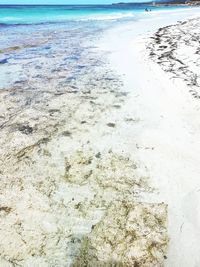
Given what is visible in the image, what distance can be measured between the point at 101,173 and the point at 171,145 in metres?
0.98

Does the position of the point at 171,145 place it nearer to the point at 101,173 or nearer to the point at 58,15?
the point at 101,173

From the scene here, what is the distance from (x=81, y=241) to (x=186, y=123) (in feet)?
7.70

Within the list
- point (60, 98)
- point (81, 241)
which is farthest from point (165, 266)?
point (60, 98)

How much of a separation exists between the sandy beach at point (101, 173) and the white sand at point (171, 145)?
10 mm

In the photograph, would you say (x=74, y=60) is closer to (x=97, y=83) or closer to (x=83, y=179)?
(x=97, y=83)

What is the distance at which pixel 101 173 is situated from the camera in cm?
311

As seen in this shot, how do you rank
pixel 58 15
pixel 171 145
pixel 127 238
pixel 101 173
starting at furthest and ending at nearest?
pixel 58 15 → pixel 171 145 → pixel 101 173 → pixel 127 238

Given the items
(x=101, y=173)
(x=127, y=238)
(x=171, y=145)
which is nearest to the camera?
(x=127, y=238)

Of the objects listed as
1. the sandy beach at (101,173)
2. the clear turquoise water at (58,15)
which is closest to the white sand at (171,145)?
the sandy beach at (101,173)

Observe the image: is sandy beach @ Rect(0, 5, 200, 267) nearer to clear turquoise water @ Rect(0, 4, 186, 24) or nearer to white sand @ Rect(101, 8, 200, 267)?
white sand @ Rect(101, 8, 200, 267)

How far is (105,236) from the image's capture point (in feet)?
7.75

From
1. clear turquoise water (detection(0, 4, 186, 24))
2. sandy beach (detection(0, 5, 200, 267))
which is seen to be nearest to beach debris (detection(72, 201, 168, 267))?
sandy beach (detection(0, 5, 200, 267))

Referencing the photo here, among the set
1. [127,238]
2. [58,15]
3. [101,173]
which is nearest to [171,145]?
[101,173]

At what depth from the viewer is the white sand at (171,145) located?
2377mm
